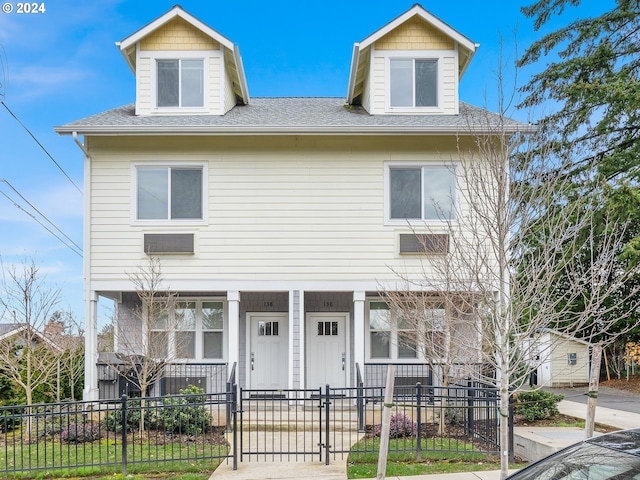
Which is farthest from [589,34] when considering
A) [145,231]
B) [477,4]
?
[145,231]

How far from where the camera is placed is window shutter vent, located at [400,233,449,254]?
38.8 ft

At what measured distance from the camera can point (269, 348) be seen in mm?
14453

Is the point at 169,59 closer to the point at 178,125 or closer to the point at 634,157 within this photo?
the point at 178,125

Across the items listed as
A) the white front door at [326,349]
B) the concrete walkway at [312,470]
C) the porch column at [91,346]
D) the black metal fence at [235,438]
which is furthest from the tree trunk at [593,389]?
the porch column at [91,346]

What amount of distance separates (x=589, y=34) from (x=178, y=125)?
54.3ft

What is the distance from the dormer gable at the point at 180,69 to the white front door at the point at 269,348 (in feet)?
16.8

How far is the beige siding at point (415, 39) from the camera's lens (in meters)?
13.8

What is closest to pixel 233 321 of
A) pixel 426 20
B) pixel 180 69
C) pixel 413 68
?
pixel 180 69

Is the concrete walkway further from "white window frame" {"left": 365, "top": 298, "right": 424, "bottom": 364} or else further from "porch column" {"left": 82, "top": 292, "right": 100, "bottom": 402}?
"porch column" {"left": 82, "top": 292, "right": 100, "bottom": 402}

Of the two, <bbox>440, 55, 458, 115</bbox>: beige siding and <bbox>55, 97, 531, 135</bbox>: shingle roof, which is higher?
<bbox>440, 55, 458, 115</bbox>: beige siding

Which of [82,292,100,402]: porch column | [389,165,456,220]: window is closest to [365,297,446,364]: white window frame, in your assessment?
[389,165,456,220]: window

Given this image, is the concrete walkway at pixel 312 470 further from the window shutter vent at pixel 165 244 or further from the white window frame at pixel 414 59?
A: the white window frame at pixel 414 59

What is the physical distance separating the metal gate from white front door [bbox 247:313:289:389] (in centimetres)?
103

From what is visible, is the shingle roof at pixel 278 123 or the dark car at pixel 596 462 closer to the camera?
the dark car at pixel 596 462
